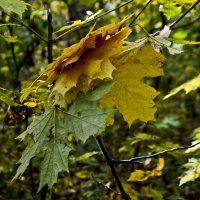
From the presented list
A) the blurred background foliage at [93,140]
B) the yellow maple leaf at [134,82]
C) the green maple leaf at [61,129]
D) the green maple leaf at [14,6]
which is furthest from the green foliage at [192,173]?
the green maple leaf at [14,6]

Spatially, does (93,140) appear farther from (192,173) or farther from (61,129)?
(61,129)

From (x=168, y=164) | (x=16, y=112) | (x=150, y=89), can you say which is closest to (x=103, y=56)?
(x=150, y=89)

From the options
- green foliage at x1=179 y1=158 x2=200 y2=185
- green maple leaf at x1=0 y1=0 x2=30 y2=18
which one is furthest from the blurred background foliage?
green maple leaf at x1=0 y1=0 x2=30 y2=18

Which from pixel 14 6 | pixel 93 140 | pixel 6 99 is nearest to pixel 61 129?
pixel 6 99

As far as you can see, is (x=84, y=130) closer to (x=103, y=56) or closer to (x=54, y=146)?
(x=54, y=146)

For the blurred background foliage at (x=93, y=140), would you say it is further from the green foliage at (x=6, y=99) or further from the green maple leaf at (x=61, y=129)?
the green maple leaf at (x=61, y=129)

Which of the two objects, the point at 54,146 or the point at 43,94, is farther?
the point at 43,94
